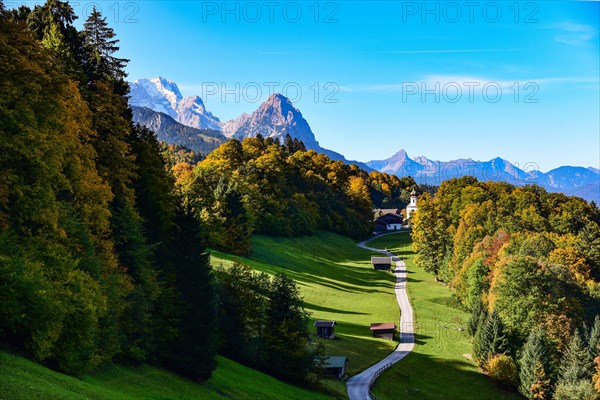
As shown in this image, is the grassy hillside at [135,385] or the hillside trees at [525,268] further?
the hillside trees at [525,268]

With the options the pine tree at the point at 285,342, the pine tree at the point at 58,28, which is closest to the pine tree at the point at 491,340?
the pine tree at the point at 285,342

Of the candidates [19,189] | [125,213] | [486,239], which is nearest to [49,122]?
[19,189]

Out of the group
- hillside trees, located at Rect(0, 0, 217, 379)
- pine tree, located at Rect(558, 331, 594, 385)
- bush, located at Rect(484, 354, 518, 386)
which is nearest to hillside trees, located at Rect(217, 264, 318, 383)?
hillside trees, located at Rect(0, 0, 217, 379)

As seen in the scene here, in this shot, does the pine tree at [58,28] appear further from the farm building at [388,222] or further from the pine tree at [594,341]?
the farm building at [388,222]

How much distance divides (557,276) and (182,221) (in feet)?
147

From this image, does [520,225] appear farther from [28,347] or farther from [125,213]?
[28,347]

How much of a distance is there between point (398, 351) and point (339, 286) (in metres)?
25.1

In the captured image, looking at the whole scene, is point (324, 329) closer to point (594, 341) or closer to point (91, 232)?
point (594, 341)

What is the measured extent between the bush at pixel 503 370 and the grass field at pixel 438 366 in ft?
3.71

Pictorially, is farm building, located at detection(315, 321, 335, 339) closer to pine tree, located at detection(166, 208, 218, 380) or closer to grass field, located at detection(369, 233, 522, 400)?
grass field, located at detection(369, 233, 522, 400)

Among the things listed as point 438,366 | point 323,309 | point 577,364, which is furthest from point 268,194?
point 577,364

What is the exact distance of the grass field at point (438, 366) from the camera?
174 ft

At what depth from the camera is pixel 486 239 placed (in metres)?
85.5

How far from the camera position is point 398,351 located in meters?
64.1
